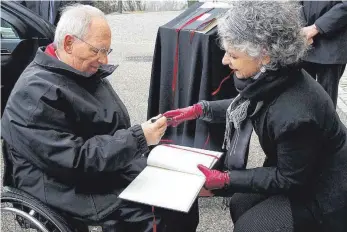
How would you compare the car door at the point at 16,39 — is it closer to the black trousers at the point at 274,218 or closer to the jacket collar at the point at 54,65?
the jacket collar at the point at 54,65

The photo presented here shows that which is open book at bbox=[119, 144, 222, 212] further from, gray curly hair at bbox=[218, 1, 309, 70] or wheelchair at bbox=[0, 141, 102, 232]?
gray curly hair at bbox=[218, 1, 309, 70]

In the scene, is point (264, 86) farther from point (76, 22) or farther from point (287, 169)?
point (76, 22)

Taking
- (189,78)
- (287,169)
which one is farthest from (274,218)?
(189,78)

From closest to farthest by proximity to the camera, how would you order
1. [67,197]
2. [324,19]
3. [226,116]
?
[67,197], [226,116], [324,19]

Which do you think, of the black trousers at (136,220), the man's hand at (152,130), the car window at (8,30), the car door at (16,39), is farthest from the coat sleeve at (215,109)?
the car window at (8,30)

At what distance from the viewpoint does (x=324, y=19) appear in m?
3.40

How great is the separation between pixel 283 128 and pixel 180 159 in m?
0.54

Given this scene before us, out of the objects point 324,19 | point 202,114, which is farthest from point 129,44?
point 202,114

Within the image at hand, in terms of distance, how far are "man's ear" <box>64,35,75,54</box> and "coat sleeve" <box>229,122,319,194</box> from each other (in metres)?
0.87

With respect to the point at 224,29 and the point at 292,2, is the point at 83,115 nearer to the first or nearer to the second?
the point at 224,29

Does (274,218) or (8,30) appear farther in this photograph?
(8,30)

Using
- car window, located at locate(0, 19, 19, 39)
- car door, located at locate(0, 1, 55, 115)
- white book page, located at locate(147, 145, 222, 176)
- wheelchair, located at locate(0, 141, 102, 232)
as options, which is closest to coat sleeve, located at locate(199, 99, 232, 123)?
white book page, located at locate(147, 145, 222, 176)

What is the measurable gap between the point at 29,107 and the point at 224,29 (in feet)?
2.79

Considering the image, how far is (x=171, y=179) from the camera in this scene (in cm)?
214
